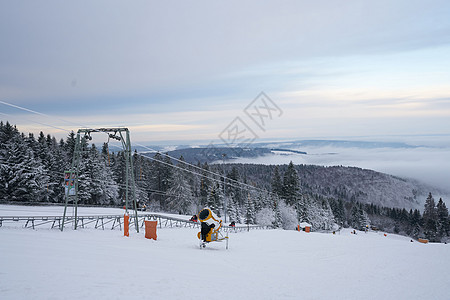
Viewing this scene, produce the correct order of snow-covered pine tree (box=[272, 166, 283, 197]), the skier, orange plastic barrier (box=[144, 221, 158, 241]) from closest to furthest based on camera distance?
1. the skier
2. orange plastic barrier (box=[144, 221, 158, 241])
3. snow-covered pine tree (box=[272, 166, 283, 197])

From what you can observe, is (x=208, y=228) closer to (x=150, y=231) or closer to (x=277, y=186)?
(x=150, y=231)

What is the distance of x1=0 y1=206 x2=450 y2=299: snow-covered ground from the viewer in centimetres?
793

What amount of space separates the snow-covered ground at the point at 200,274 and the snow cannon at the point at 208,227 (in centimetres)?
92

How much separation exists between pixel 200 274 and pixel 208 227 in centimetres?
701

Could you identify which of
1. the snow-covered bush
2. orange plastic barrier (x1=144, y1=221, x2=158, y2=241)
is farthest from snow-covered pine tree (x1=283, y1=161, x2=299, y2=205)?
orange plastic barrier (x1=144, y1=221, x2=158, y2=241)

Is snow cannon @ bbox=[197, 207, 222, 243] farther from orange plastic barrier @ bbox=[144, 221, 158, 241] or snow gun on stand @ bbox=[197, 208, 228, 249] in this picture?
orange plastic barrier @ bbox=[144, 221, 158, 241]

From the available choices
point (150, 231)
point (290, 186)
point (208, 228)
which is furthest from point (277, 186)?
point (150, 231)

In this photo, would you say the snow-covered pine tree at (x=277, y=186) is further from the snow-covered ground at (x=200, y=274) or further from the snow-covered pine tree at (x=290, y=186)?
the snow-covered ground at (x=200, y=274)

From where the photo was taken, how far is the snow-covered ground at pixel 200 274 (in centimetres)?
793

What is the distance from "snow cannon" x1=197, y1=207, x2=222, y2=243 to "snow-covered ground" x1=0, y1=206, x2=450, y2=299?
919mm

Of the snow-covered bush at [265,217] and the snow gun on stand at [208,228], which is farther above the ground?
the snow gun on stand at [208,228]

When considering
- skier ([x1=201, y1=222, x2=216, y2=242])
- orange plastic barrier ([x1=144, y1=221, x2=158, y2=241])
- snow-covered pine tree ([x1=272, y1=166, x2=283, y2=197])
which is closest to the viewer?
skier ([x1=201, y1=222, x2=216, y2=242])

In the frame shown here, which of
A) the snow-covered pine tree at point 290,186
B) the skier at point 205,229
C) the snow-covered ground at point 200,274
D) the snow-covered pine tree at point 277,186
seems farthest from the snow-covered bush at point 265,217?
the skier at point 205,229

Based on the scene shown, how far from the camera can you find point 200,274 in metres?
11.2
